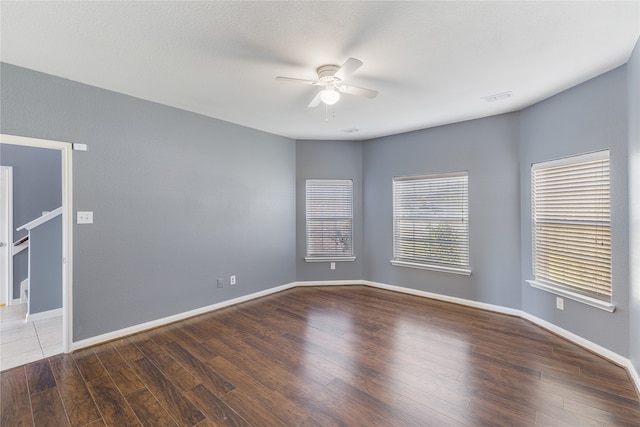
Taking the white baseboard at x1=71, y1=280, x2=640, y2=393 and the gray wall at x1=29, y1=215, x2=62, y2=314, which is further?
the gray wall at x1=29, y1=215, x2=62, y2=314

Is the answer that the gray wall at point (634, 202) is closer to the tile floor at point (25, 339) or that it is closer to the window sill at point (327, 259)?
the window sill at point (327, 259)

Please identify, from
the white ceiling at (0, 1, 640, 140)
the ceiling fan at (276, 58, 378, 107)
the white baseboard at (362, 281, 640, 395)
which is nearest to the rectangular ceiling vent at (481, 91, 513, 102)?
the white ceiling at (0, 1, 640, 140)

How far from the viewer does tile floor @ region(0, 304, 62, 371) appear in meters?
2.57

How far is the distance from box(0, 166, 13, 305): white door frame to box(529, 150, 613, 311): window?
7.10 metres

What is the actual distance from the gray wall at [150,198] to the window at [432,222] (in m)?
2.18

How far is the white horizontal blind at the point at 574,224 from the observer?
263cm

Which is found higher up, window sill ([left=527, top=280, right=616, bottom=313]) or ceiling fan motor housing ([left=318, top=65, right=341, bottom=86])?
ceiling fan motor housing ([left=318, top=65, right=341, bottom=86])

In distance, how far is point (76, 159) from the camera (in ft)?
9.00

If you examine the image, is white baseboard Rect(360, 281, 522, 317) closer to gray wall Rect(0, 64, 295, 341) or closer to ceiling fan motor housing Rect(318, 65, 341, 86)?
gray wall Rect(0, 64, 295, 341)

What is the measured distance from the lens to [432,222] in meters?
4.36

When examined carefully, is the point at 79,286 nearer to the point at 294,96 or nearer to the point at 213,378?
the point at 213,378

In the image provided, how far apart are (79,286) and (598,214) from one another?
5089 mm

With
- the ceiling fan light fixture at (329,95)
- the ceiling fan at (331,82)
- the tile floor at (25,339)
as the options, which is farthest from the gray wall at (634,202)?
the tile floor at (25,339)

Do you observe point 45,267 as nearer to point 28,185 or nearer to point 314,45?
point 28,185
